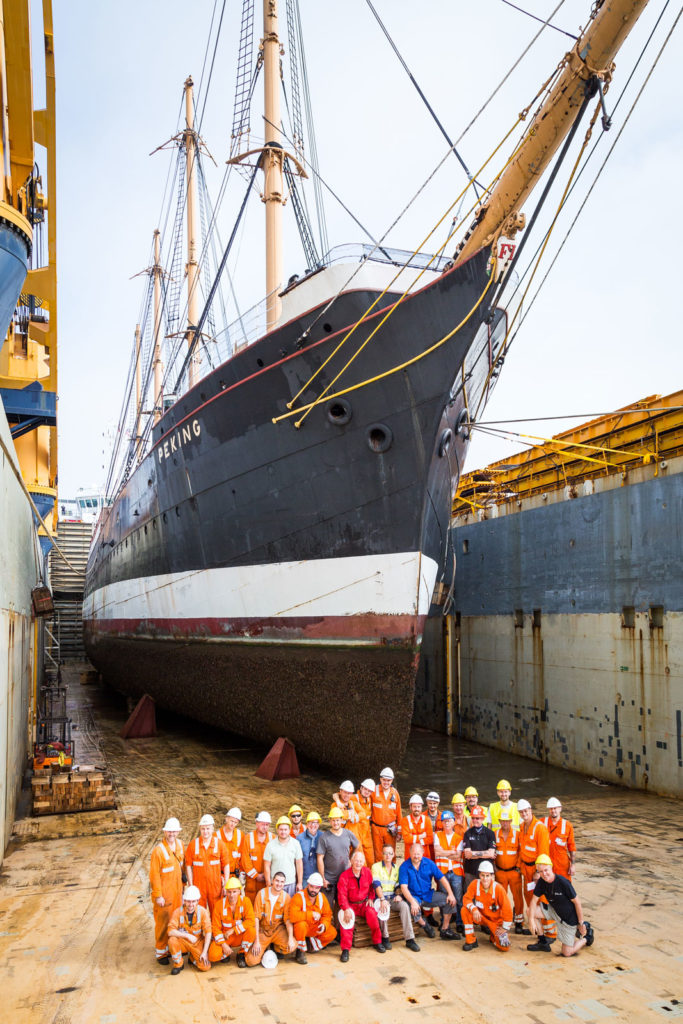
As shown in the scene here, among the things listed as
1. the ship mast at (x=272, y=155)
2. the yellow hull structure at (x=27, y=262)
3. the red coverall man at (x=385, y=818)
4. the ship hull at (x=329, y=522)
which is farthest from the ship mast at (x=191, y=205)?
the red coverall man at (x=385, y=818)

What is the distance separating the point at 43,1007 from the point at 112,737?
418 inches

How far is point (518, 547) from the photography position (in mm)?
13633

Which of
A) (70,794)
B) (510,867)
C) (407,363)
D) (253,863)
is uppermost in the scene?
(407,363)

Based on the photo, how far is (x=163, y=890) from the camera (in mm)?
5008

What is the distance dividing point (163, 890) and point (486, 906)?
7.66 feet

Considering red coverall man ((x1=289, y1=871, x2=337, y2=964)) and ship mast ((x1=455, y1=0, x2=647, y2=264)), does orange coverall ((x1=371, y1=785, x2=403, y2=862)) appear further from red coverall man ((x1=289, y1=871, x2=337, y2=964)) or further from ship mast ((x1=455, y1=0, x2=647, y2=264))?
ship mast ((x1=455, y1=0, x2=647, y2=264))

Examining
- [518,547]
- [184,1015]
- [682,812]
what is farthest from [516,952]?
[518,547]

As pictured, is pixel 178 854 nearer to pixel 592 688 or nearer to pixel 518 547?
pixel 592 688

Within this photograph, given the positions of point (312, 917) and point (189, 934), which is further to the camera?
point (312, 917)

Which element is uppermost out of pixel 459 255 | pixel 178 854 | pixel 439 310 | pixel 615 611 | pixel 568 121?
pixel 568 121

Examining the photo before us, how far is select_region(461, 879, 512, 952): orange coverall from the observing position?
5309mm

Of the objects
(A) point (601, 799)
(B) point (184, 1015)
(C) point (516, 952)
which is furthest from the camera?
(A) point (601, 799)

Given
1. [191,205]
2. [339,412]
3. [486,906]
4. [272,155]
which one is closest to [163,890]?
[486,906]

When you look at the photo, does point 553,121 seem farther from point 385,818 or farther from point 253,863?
point 253,863
